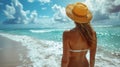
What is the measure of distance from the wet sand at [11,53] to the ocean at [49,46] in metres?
0.05

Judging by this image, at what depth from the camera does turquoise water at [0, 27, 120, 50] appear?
3768mm

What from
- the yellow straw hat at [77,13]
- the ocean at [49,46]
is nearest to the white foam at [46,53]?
the ocean at [49,46]

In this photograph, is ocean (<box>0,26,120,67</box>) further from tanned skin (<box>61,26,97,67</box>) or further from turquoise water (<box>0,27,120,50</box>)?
tanned skin (<box>61,26,97,67</box>)

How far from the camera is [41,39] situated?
12.3 feet

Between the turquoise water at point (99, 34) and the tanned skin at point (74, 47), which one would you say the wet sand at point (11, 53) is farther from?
the tanned skin at point (74, 47)

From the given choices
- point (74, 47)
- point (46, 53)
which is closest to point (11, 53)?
point (46, 53)

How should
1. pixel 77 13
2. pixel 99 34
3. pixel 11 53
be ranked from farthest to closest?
pixel 99 34, pixel 11 53, pixel 77 13

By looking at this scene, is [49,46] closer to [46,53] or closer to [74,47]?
[46,53]

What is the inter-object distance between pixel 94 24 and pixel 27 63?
101cm

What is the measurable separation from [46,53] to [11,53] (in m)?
0.44

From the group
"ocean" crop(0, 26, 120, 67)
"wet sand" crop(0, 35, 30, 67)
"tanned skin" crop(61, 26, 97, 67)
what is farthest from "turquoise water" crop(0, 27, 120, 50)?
"tanned skin" crop(61, 26, 97, 67)

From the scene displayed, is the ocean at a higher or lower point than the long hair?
lower

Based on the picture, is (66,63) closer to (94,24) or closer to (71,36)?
(71,36)

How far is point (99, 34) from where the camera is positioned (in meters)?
3.85
